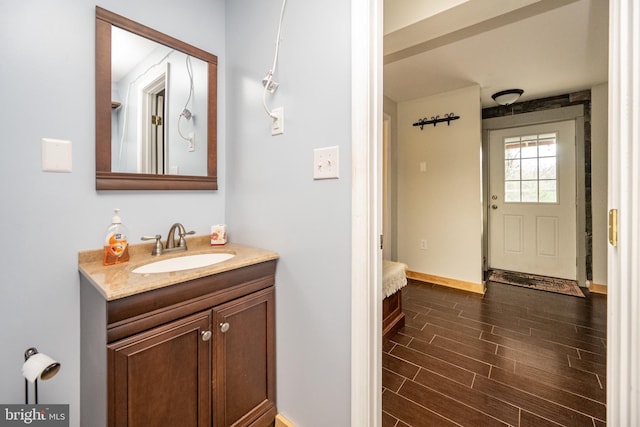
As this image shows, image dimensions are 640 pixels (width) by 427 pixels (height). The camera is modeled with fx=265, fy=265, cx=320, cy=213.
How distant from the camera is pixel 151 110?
1.35m

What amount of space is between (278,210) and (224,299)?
47cm

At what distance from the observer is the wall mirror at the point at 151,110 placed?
3.84 ft

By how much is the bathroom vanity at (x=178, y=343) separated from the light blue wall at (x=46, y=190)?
79 millimetres

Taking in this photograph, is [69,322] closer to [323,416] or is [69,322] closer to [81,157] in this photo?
[81,157]

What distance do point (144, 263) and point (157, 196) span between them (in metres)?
0.37

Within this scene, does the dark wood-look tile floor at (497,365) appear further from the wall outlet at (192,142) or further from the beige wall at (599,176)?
the wall outlet at (192,142)

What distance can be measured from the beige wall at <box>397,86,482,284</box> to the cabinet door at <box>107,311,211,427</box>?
319cm

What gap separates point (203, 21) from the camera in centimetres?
150

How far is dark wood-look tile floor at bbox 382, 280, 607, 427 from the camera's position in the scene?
4.58 feet

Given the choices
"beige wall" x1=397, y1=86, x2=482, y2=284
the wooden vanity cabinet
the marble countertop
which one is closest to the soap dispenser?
the marble countertop

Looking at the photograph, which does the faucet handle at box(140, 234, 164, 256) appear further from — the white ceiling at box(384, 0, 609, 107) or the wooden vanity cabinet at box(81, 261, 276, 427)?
the white ceiling at box(384, 0, 609, 107)

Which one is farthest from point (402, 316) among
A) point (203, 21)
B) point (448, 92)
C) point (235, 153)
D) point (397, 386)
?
point (448, 92)

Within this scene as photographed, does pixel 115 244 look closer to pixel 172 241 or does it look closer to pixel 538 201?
pixel 172 241

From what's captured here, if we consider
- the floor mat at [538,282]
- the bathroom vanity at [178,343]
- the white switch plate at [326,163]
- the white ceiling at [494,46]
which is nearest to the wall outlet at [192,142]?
the bathroom vanity at [178,343]
